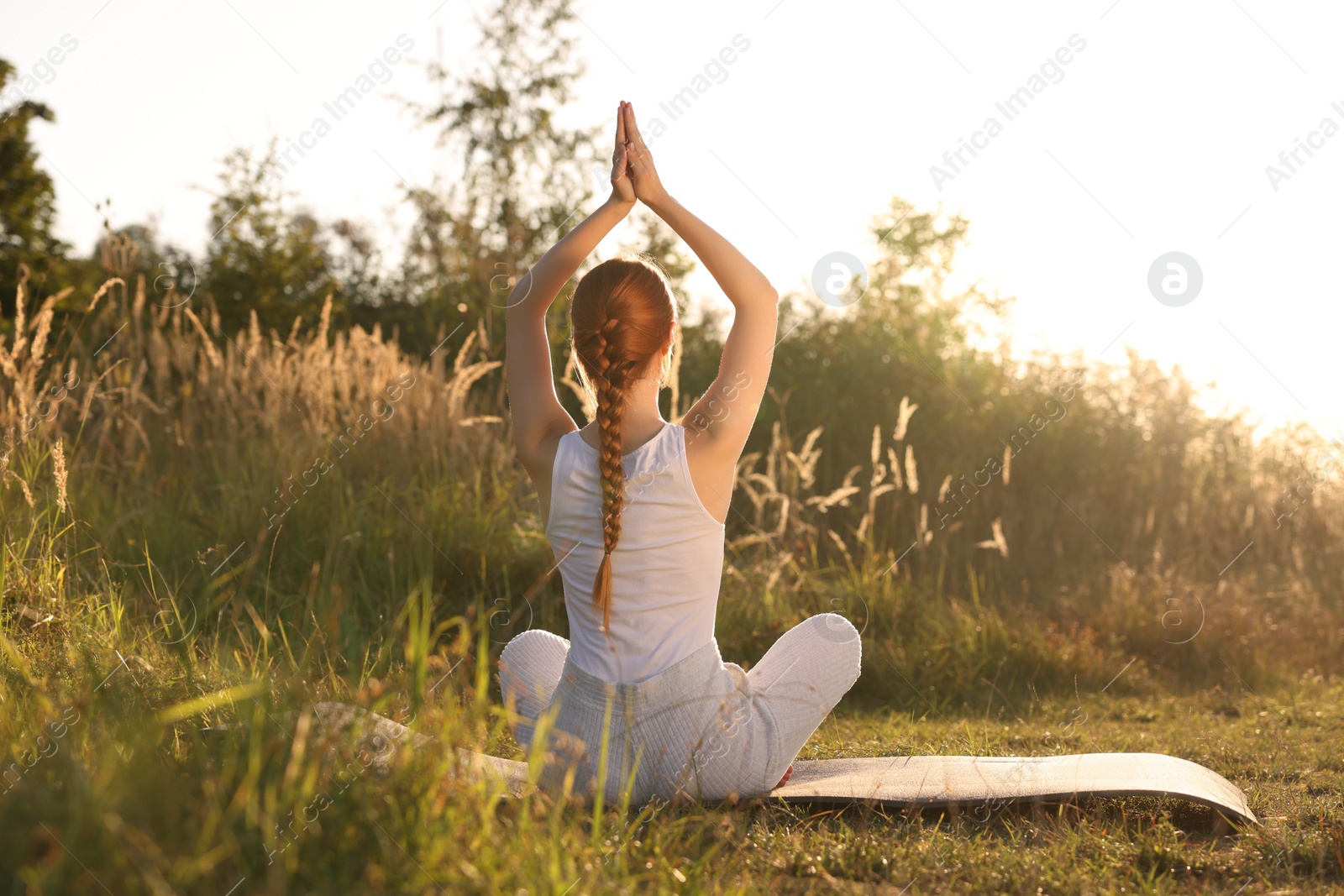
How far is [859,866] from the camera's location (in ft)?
7.23

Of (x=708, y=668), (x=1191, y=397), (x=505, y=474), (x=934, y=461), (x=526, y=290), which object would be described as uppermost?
(x=1191, y=397)

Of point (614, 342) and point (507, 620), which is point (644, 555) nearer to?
point (614, 342)

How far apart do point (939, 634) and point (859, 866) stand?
2.45m

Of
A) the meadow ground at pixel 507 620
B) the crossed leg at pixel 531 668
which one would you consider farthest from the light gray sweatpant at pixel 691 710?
the meadow ground at pixel 507 620

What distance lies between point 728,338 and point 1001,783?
134 cm

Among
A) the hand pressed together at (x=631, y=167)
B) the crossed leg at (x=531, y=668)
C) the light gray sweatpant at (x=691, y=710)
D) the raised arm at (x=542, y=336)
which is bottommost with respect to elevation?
the crossed leg at (x=531, y=668)

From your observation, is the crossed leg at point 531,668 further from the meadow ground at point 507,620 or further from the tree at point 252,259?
the tree at point 252,259

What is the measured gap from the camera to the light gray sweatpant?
2.32 meters

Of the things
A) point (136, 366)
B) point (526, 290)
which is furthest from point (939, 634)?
point (136, 366)

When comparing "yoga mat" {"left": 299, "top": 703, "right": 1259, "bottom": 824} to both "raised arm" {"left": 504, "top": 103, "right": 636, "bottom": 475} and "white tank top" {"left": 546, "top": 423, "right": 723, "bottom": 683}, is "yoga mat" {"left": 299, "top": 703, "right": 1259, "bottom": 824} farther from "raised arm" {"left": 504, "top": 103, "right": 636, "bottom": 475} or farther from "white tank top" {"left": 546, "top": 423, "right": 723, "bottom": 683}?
"raised arm" {"left": 504, "top": 103, "right": 636, "bottom": 475}

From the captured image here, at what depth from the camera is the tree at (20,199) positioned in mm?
8469

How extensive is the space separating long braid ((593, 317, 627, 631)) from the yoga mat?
605 millimetres

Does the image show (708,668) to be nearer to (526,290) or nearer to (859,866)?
(859,866)

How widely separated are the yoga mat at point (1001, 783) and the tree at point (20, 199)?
788 cm
